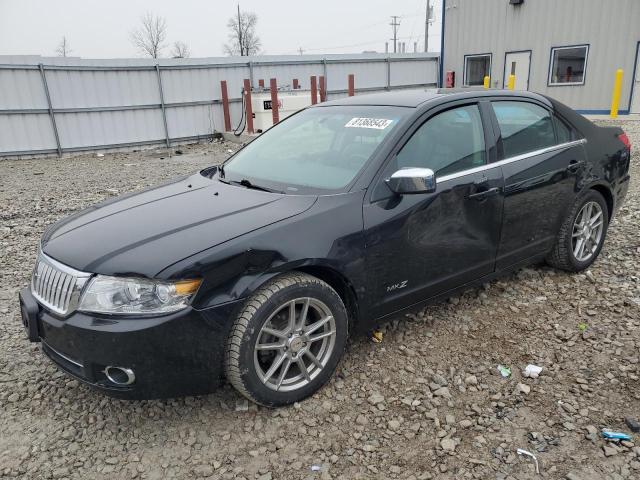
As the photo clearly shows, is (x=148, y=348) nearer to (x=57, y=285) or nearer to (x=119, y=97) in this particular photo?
(x=57, y=285)

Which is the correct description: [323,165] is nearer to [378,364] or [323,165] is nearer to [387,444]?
[378,364]

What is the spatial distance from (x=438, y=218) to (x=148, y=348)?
5.99ft

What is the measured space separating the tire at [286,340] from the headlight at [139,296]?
299 millimetres

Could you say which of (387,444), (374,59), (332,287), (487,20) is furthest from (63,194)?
(487,20)

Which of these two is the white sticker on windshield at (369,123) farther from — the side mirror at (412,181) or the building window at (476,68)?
the building window at (476,68)

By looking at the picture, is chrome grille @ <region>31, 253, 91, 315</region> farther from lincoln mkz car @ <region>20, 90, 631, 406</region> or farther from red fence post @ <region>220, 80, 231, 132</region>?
red fence post @ <region>220, 80, 231, 132</region>

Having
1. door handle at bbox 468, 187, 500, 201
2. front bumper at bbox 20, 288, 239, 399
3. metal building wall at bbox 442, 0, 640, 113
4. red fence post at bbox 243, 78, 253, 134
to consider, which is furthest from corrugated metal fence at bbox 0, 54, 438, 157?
door handle at bbox 468, 187, 500, 201

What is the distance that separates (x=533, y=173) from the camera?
11.9 ft

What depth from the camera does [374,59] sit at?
750 inches

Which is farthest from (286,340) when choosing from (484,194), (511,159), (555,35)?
(555,35)

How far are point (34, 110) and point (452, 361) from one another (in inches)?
545

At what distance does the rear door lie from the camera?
11.6 feet

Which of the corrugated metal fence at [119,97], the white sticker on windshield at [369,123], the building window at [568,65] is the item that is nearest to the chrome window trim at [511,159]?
the white sticker on windshield at [369,123]

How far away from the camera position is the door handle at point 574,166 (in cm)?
391
